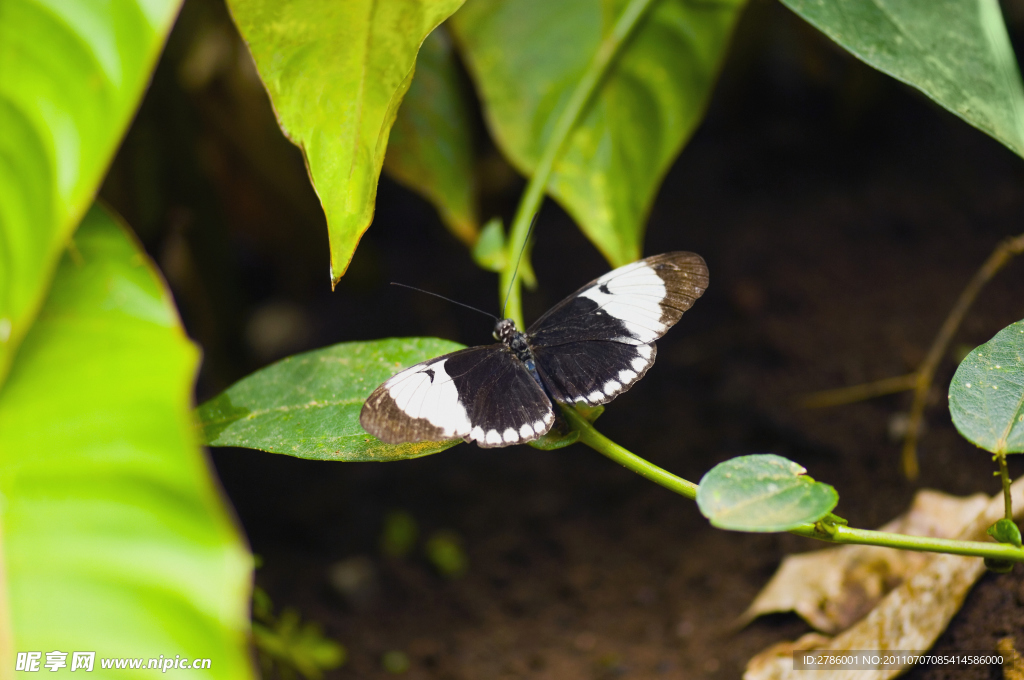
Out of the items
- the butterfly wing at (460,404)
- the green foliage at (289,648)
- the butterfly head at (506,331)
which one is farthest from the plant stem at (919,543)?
the green foliage at (289,648)

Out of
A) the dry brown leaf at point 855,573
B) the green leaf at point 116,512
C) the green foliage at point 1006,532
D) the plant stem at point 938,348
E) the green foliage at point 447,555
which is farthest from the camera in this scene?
the green foliage at point 447,555

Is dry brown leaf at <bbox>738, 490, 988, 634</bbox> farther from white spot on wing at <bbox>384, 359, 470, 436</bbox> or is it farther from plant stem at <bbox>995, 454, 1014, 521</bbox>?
white spot on wing at <bbox>384, 359, 470, 436</bbox>

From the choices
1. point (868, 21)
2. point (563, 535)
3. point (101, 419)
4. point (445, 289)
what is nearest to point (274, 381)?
point (101, 419)

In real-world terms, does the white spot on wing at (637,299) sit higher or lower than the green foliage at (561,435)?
higher

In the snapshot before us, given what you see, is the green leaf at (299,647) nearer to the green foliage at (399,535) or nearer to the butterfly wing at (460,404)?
the green foliage at (399,535)

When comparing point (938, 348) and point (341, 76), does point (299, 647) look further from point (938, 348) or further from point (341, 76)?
point (938, 348)

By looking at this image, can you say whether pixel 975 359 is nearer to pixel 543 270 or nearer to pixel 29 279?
pixel 29 279
